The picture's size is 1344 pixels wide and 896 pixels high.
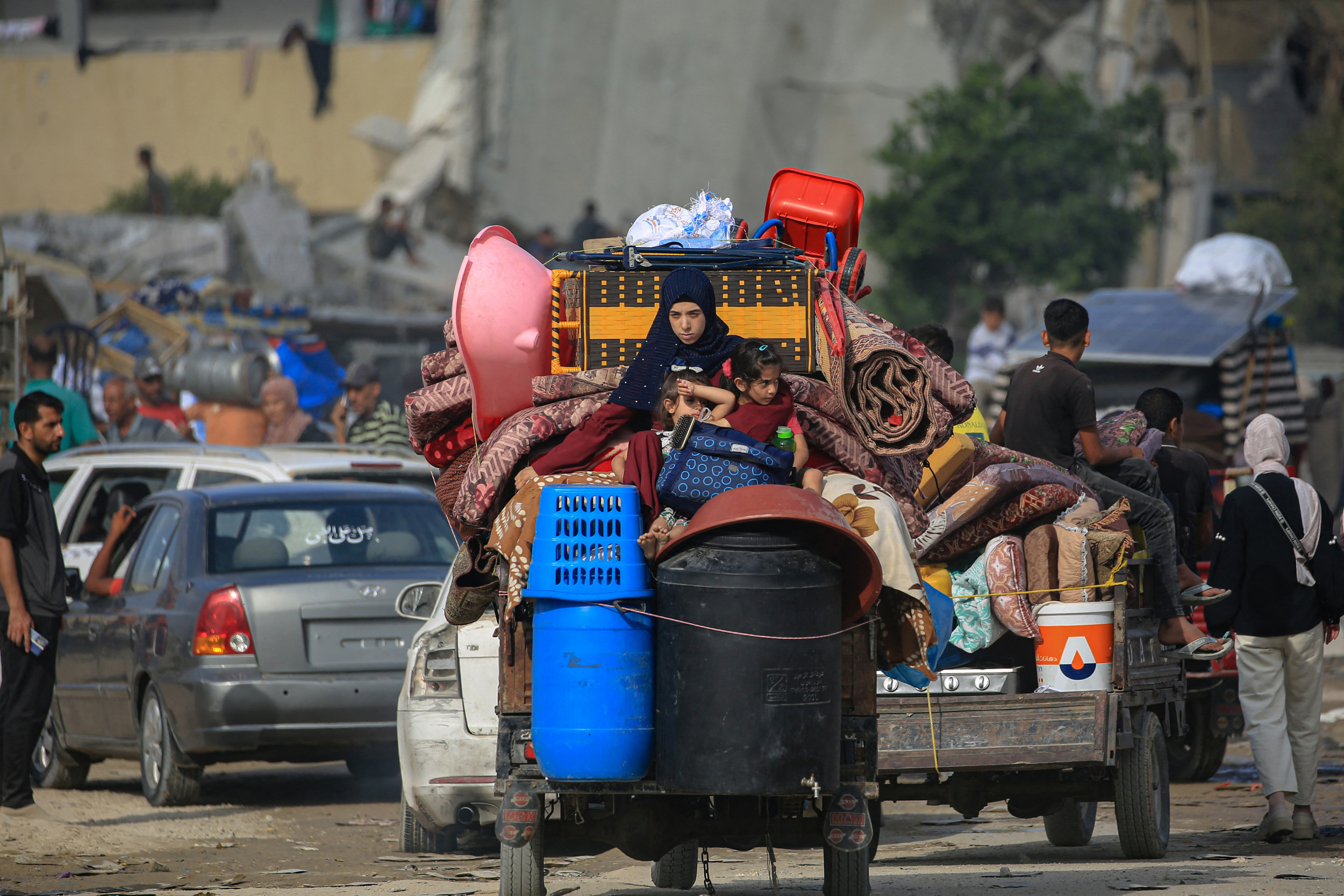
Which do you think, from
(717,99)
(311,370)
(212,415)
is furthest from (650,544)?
(717,99)

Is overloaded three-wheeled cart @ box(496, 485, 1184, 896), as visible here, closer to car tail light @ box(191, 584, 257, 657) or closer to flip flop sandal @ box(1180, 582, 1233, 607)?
flip flop sandal @ box(1180, 582, 1233, 607)

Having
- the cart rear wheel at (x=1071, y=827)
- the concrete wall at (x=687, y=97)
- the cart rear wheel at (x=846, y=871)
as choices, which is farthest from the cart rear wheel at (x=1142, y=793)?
the concrete wall at (x=687, y=97)

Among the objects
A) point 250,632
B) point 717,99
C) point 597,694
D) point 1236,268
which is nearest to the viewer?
point 597,694

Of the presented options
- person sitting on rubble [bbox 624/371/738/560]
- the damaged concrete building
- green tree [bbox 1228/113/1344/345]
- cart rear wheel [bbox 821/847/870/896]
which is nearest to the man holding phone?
person sitting on rubble [bbox 624/371/738/560]

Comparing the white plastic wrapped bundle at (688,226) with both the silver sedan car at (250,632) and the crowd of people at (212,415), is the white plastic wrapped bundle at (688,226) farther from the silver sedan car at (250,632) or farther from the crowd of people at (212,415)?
the crowd of people at (212,415)

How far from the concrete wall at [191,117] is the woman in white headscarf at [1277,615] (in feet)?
133

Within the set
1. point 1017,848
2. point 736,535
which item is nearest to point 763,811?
point 736,535

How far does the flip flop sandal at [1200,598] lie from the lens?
8219 mm

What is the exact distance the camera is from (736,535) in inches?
194

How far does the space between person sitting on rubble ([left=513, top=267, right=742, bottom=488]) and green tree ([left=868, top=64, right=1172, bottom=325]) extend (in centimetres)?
2407

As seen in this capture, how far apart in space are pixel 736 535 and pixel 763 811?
910 millimetres

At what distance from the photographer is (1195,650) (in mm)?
8023

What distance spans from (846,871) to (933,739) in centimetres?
113

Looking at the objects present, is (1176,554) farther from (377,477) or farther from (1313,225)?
(1313,225)
